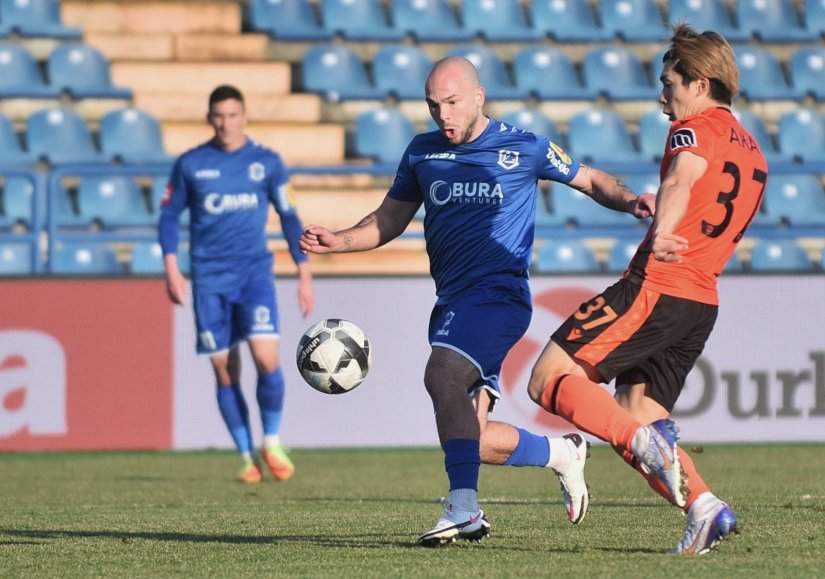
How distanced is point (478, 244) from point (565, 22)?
1198 cm

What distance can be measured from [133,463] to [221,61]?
6399 millimetres

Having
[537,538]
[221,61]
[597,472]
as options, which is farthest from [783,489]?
[221,61]

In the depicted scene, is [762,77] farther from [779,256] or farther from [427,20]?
[427,20]

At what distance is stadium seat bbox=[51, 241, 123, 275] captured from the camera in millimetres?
13445

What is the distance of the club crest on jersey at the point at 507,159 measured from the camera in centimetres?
615

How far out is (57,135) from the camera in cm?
1507

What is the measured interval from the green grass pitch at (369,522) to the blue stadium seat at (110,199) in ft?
11.2

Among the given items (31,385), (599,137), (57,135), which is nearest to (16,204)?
(57,135)

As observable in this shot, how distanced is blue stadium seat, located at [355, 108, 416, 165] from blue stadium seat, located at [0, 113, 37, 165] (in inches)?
130

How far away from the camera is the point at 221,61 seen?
1669cm

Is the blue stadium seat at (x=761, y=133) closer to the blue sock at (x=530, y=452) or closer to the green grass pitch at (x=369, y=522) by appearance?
the green grass pitch at (x=369, y=522)

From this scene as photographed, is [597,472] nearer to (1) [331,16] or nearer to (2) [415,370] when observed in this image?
(2) [415,370]

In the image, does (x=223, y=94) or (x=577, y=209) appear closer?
(x=223, y=94)

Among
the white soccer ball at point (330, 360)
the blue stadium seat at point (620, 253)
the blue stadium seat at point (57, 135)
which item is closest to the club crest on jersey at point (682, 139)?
the white soccer ball at point (330, 360)
